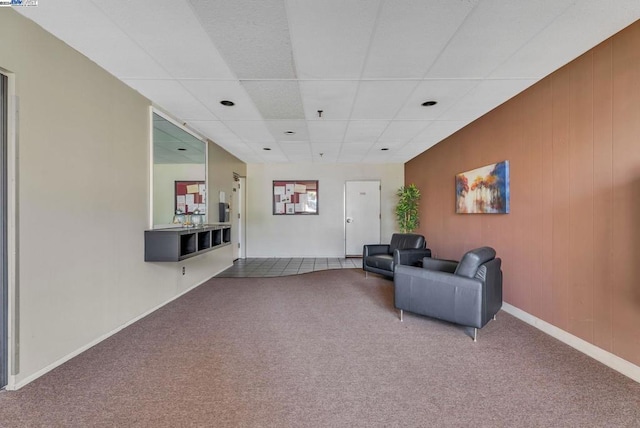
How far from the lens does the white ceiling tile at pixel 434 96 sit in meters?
2.70

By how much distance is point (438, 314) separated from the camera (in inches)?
105

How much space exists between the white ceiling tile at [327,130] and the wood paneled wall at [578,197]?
1.96 metres

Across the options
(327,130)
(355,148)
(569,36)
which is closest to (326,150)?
(355,148)

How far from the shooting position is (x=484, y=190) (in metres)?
3.59

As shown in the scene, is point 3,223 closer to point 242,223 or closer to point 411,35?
point 411,35

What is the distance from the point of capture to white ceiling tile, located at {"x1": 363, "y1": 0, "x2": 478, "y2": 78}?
67.9 inches

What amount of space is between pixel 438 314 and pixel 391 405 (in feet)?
4.14

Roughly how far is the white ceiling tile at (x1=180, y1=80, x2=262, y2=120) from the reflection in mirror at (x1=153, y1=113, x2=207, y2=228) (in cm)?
71

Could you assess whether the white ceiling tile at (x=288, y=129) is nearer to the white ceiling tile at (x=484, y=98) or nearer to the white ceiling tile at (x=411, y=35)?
the white ceiling tile at (x=411, y=35)

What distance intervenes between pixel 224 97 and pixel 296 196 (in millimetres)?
4081

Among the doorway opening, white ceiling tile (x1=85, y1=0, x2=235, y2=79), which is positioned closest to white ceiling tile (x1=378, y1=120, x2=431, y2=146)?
white ceiling tile (x1=85, y1=0, x2=235, y2=79)

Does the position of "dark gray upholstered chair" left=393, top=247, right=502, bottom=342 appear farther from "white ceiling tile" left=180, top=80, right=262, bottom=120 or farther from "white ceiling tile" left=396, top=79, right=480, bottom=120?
"white ceiling tile" left=180, top=80, right=262, bottom=120

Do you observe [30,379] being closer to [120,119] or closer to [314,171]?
[120,119]

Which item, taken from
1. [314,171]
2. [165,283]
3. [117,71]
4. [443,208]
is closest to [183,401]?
[165,283]
